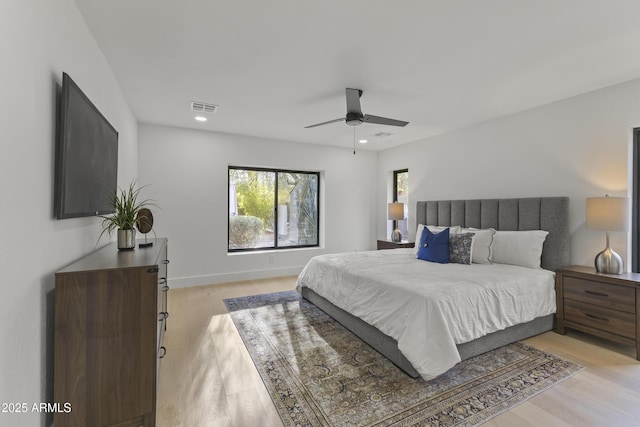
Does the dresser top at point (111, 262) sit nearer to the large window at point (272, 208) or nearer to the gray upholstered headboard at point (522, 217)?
the large window at point (272, 208)

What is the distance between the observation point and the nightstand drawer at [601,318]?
8.22ft

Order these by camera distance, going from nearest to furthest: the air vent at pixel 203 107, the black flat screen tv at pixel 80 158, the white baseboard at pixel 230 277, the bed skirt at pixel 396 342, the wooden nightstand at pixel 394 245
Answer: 1. the black flat screen tv at pixel 80 158
2. the bed skirt at pixel 396 342
3. the air vent at pixel 203 107
4. the white baseboard at pixel 230 277
5. the wooden nightstand at pixel 394 245

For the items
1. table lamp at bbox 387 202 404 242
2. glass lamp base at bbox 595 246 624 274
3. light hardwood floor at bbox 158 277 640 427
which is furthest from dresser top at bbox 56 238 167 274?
table lamp at bbox 387 202 404 242

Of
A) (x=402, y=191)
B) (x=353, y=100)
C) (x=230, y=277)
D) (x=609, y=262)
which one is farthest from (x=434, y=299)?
(x=402, y=191)

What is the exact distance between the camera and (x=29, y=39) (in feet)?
4.22

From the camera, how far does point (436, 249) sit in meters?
3.53

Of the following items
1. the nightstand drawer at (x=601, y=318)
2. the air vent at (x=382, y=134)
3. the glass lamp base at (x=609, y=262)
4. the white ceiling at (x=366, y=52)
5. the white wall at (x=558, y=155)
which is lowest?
the nightstand drawer at (x=601, y=318)

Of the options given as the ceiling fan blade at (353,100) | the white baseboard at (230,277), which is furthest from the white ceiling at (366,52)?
the white baseboard at (230,277)

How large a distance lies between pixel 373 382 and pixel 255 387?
87 cm

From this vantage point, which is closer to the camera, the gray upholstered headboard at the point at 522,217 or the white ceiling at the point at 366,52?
the white ceiling at the point at 366,52

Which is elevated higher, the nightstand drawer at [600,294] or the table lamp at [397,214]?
the table lamp at [397,214]

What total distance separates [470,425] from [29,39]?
301cm

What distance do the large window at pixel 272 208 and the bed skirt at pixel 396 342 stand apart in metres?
2.48

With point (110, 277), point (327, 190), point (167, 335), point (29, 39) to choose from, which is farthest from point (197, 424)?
point (327, 190)
